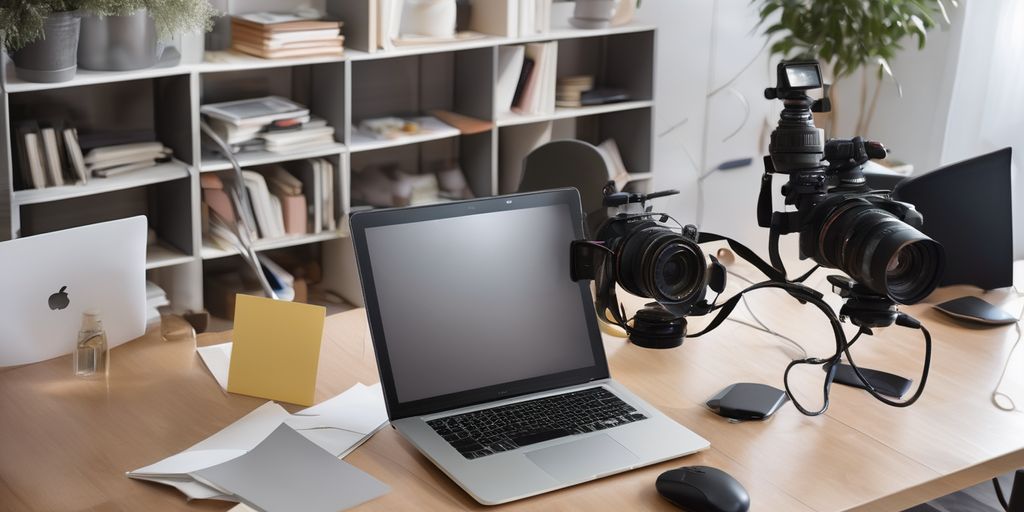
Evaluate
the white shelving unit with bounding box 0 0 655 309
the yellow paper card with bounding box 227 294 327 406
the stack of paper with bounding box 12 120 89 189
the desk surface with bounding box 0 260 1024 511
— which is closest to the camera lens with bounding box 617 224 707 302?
the desk surface with bounding box 0 260 1024 511

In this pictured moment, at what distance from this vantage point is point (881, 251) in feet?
5.05

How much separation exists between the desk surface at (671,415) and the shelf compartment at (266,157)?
4.38 ft

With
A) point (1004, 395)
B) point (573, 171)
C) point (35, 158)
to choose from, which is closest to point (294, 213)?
point (35, 158)

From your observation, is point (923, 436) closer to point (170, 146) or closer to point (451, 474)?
Answer: point (451, 474)

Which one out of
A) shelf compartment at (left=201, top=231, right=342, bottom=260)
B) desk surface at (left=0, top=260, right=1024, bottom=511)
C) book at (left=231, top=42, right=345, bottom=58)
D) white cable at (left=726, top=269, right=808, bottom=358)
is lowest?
shelf compartment at (left=201, top=231, right=342, bottom=260)

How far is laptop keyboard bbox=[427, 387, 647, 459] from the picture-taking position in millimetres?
1562

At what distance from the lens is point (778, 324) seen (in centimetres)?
214

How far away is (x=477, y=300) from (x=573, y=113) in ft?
7.82

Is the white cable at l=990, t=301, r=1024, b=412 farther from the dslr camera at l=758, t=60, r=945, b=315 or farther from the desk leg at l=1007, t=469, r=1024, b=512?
the dslr camera at l=758, t=60, r=945, b=315

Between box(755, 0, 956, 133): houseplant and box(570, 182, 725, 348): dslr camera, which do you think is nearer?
box(570, 182, 725, 348): dslr camera

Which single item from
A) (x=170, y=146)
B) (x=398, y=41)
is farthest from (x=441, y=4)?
(x=170, y=146)

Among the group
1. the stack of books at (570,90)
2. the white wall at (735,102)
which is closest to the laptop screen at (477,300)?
the stack of books at (570,90)

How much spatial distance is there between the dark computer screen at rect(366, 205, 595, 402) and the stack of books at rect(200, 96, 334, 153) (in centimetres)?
176

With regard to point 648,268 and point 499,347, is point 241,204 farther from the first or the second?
point 648,268
